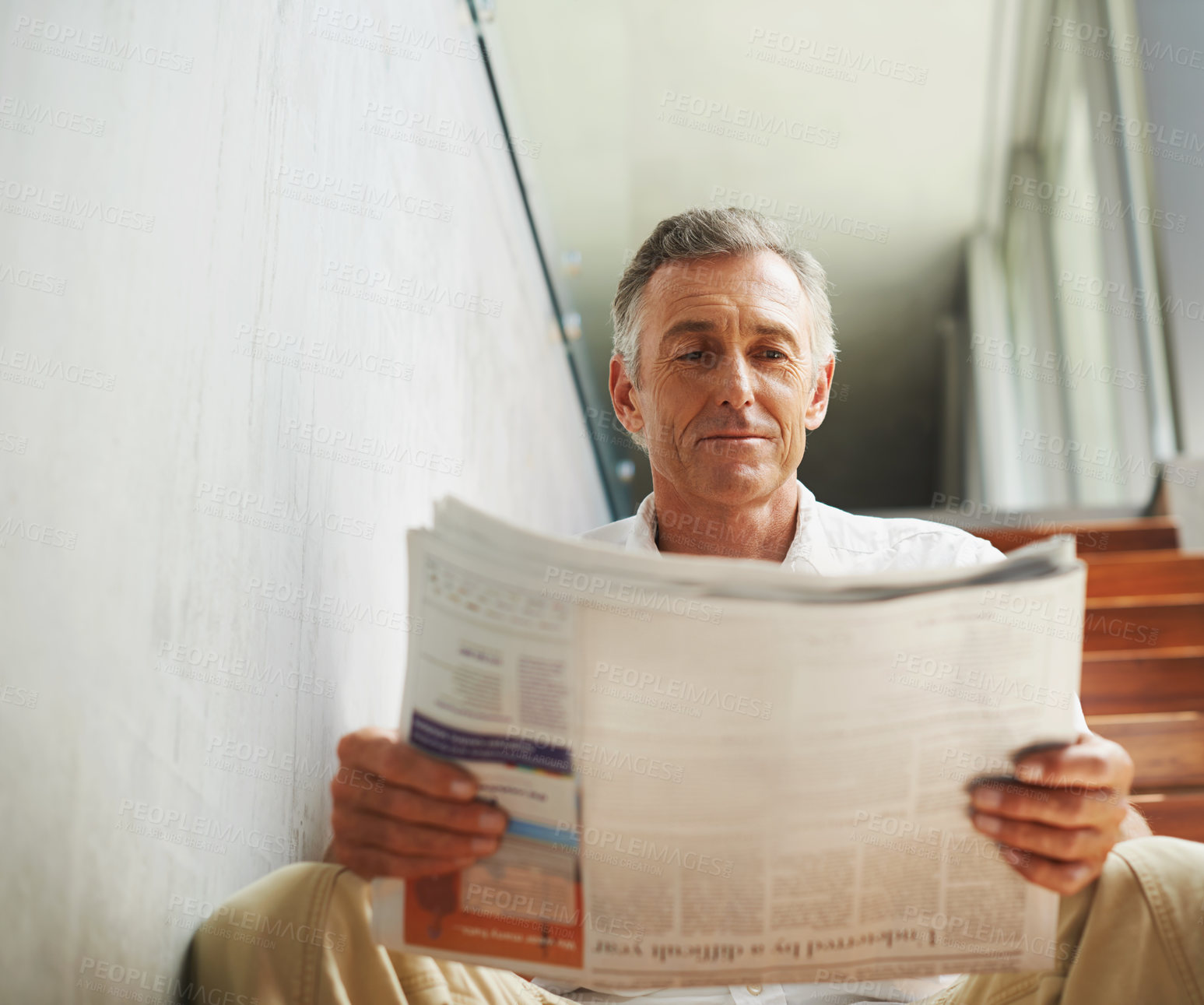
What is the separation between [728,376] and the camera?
4.90 ft

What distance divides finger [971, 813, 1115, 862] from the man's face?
68cm

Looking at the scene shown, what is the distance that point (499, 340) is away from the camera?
2.58 m

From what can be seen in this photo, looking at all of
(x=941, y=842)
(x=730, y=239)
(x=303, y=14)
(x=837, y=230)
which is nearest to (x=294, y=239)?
(x=303, y=14)

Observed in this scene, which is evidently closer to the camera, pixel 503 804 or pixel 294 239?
pixel 503 804

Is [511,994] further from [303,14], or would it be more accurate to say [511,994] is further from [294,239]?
[303,14]

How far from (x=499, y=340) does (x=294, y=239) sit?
1.48 meters

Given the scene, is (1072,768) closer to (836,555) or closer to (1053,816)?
(1053,816)

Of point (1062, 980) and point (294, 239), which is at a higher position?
point (294, 239)

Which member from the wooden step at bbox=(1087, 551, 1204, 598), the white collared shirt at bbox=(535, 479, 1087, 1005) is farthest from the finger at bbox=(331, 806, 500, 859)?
the wooden step at bbox=(1087, 551, 1204, 598)

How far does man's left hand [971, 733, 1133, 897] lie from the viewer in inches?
33.2

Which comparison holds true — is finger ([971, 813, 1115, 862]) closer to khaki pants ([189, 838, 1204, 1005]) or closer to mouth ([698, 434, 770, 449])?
khaki pants ([189, 838, 1204, 1005])

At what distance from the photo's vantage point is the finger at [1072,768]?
2.79ft

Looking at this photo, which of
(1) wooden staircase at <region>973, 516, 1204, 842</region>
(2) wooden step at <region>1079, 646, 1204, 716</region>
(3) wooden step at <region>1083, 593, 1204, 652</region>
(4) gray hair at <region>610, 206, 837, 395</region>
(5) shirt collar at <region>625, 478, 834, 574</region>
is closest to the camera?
(5) shirt collar at <region>625, 478, 834, 574</region>

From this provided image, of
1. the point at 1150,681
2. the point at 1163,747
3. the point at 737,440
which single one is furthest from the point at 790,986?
the point at 1150,681
